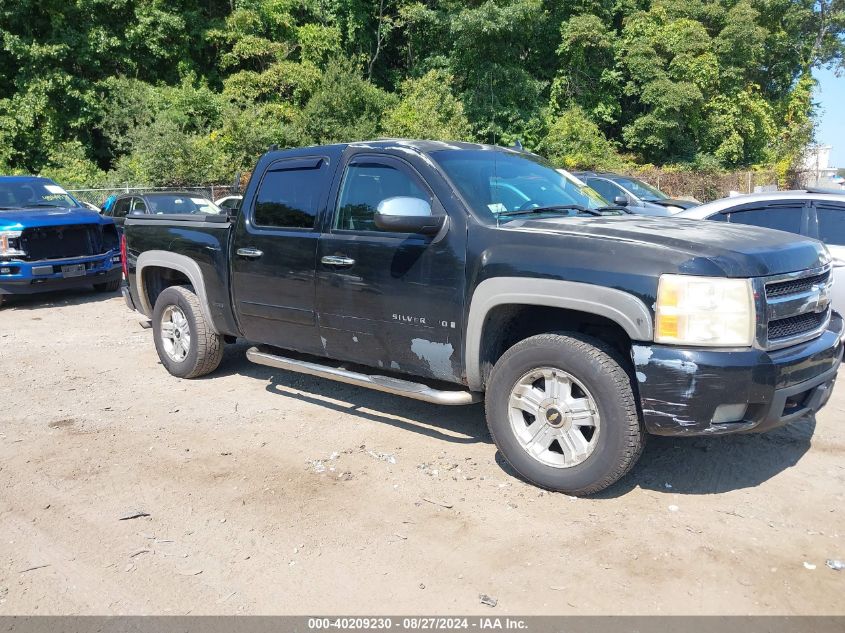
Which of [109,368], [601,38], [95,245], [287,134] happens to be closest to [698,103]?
[601,38]

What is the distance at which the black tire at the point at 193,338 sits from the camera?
20.5 feet

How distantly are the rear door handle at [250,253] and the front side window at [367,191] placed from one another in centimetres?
81

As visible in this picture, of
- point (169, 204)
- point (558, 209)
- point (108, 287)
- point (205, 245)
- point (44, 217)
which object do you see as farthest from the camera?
point (169, 204)

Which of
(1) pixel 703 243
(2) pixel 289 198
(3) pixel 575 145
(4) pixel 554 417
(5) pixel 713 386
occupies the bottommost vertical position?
(4) pixel 554 417

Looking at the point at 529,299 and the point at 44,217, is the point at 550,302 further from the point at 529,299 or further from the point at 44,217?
the point at 44,217

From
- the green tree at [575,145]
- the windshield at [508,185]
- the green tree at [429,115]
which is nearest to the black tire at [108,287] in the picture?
the windshield at [508,185]

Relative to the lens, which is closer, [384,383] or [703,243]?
[703,243]

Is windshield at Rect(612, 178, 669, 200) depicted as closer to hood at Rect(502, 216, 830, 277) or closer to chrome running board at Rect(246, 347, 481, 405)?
hood at Rect(502, 216, 830, 277)

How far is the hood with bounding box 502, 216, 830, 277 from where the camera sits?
3.52 m

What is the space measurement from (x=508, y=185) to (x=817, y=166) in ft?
132

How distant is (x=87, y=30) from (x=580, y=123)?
21.6 m

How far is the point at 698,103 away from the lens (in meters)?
34.2

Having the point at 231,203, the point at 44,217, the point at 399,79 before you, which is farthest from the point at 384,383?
the point at 399,79

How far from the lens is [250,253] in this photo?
218 inches
